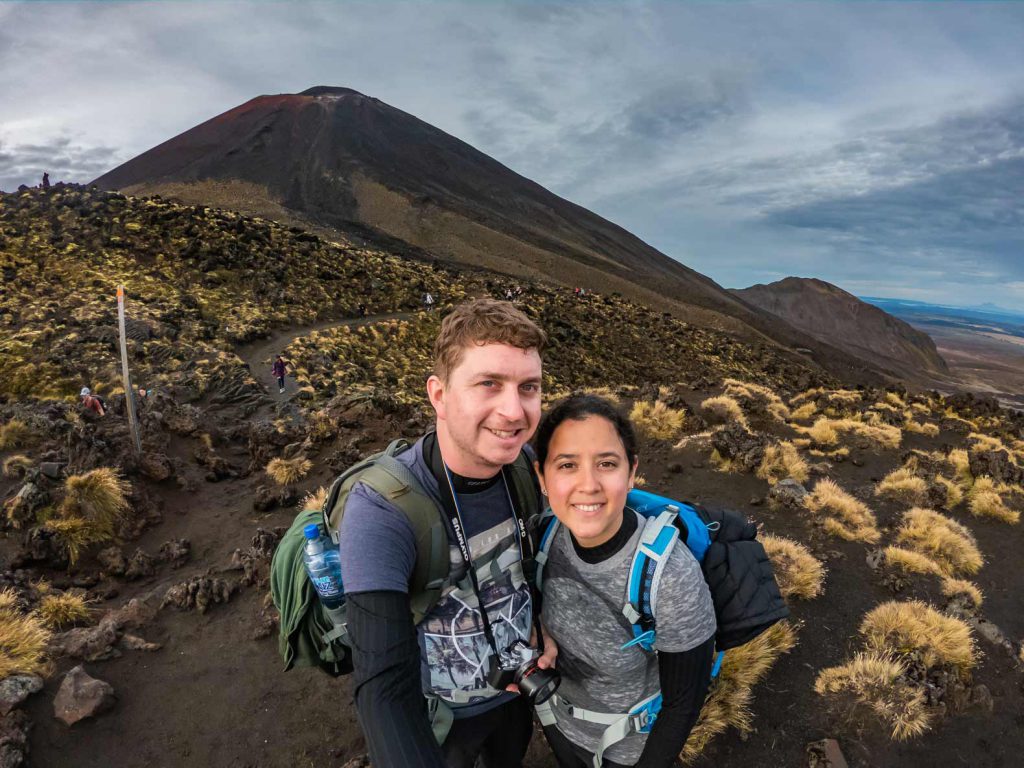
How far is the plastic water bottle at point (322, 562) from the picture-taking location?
191cm

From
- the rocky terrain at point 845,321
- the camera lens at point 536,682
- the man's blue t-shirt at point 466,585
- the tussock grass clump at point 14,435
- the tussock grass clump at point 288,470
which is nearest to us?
the man's blue t-shirt at point 466,585

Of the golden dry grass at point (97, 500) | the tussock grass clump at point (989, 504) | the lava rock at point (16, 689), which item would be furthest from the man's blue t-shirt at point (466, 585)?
the tussock grass clump at point (989, 504)

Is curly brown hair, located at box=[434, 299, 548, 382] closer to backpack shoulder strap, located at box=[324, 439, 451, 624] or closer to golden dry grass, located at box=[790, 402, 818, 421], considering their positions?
backpack shoulder strap, located at box=[324, 439, 451, 624]

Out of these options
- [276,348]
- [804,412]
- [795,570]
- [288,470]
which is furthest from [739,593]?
[276,348]

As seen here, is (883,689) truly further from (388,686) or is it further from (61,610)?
(61,610)

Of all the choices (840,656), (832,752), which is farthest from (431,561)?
(840,656)

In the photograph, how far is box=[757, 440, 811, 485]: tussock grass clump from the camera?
8.16 metres

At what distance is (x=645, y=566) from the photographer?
1904mm

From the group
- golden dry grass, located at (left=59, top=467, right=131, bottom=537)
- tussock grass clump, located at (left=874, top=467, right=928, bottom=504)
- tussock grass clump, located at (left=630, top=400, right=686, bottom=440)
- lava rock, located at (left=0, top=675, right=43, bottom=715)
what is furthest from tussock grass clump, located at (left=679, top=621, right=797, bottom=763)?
golden dry grass, located at (left=59, top=467, right=131, bottom=537)

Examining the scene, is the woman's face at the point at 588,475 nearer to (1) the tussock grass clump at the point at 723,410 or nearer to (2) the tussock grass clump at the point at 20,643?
(2) the tussock grass clump at the point at 20,643

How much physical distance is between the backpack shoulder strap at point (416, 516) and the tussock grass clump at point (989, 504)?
9.25m

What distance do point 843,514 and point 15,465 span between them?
40.5ft

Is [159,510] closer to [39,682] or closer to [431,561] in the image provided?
[39,682]

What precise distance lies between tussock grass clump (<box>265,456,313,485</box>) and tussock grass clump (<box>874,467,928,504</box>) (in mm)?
9612
